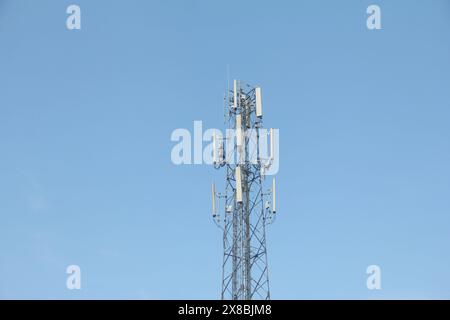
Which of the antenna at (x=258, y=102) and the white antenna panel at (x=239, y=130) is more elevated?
the antenna at (x=258, y=102)

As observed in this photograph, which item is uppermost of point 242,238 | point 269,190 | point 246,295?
point 269,190

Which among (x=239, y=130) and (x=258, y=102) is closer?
(x=239, y=130)

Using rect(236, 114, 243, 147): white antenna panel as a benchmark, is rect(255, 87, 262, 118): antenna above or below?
Result: above

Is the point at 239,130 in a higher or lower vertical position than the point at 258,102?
lower

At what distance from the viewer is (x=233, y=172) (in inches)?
1252
